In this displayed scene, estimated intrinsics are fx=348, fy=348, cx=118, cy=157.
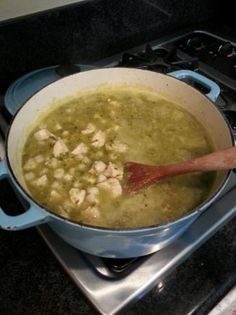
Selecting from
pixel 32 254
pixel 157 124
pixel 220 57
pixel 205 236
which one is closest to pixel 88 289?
pixel 32 254

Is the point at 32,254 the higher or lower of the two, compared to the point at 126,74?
lower

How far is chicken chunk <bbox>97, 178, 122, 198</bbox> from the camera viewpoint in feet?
2.05

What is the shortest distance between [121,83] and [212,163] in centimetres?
38

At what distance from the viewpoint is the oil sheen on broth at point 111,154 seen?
→ 2.00ft

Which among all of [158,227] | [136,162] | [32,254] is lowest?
[32,254]

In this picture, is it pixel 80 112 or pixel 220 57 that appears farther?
pixel 220 57

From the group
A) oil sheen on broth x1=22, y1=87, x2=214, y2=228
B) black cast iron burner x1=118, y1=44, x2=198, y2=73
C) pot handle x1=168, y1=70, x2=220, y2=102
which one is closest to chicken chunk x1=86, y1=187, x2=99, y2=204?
oil sheen on broth x1=22, y1=87, x2=214, y2=228

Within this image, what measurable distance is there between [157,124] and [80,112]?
186mm

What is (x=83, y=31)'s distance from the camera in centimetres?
101

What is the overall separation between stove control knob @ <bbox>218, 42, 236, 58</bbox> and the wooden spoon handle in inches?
25.5

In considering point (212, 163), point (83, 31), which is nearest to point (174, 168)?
point (212, 163)

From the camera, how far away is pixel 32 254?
622 mm

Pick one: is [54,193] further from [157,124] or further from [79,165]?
[157,124]

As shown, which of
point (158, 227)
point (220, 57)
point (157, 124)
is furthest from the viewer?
point (220, 57)
